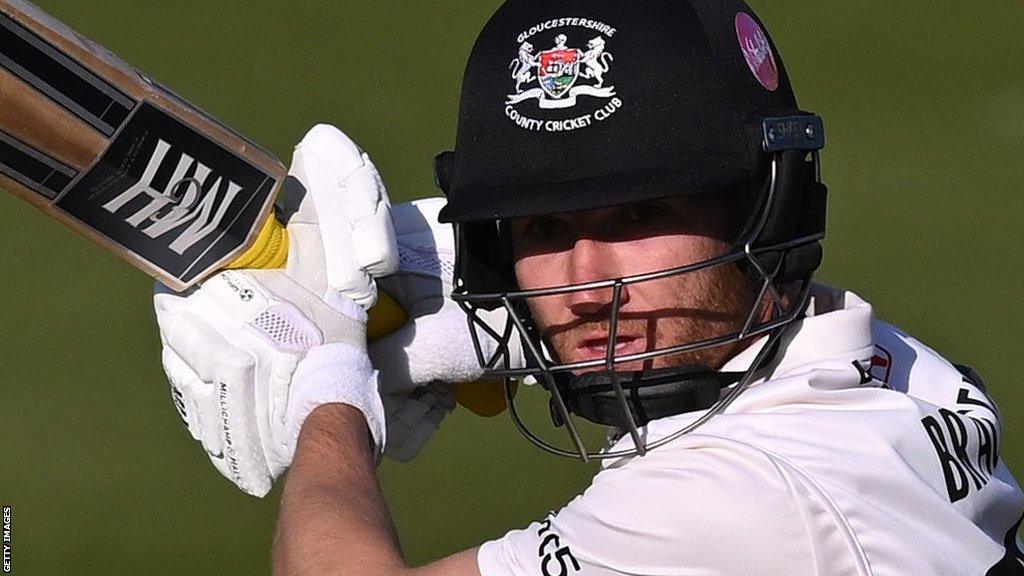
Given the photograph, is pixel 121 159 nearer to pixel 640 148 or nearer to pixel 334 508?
pixel 334 508

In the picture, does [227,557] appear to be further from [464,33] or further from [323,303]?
[464,33]

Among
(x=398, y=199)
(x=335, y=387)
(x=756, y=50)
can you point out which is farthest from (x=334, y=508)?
(x=398, y=199)

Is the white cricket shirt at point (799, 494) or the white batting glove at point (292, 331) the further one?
the white batting glove at point (292, 331)

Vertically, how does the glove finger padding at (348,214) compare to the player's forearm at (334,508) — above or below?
above

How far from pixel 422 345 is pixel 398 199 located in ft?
8.19

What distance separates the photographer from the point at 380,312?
2717 millimetres

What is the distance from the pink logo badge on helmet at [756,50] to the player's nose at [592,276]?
0.34m

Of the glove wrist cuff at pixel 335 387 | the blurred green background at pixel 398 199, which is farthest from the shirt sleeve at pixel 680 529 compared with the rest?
the blurred green background at pixel 398 199

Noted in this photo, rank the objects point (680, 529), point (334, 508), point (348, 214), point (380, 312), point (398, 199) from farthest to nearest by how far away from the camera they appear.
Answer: point (398, 199) < point (380, 312) < point (348, 214) < point (334, 508) < point (680, 529)

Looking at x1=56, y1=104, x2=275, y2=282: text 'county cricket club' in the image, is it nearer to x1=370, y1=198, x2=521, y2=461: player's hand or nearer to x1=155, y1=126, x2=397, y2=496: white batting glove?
x1=155, y1=126, x2=397, y2=496: white batting glove

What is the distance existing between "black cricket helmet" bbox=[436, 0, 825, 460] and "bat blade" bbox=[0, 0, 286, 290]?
1.38ft

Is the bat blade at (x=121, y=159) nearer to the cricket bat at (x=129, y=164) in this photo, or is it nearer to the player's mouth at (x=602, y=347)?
the cricket bat at (x=129, y=164)

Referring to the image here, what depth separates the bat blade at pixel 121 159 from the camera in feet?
7.80

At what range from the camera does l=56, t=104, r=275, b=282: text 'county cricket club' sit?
249cm
